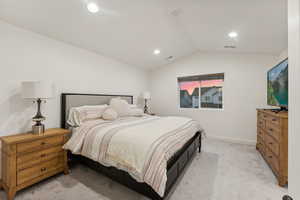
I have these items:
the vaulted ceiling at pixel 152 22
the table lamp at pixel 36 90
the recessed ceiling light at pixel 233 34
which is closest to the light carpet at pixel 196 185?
the table lamp at pixel 36 90

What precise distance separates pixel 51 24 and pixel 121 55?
1795mm

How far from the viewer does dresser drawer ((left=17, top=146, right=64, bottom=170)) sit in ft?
5.98

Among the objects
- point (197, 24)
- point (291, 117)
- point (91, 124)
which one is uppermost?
A: point (197, 24)

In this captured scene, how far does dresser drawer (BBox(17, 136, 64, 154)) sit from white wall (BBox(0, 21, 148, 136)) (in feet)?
1.71

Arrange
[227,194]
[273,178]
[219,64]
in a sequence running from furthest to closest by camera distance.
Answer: [219,64]
[273,178]
[227,194]

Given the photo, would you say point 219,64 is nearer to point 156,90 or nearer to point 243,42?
point 243,42

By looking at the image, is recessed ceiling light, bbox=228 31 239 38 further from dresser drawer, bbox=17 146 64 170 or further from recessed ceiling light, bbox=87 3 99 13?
dresser drawer, bbox=17 146 64 170

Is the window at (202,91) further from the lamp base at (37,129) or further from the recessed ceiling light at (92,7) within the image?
the lamp base at (37,129)

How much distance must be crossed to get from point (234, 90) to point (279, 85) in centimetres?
159

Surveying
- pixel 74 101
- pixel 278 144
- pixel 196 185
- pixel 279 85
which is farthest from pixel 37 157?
pixel 279 85

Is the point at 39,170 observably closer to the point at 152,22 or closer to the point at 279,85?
the point at 152,22

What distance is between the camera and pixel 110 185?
202 cm

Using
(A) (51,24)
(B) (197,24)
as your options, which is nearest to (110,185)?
(A) (51,24)

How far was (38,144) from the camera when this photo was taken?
6.47 feet
